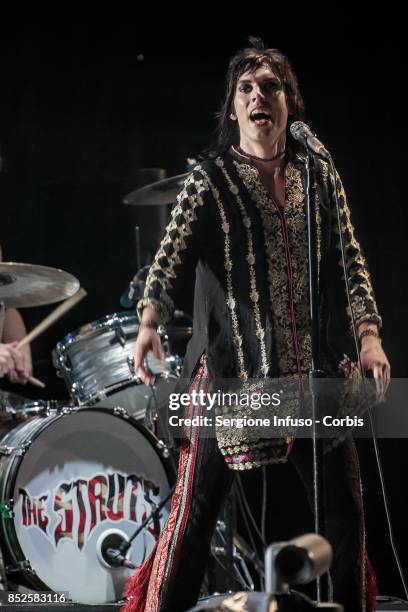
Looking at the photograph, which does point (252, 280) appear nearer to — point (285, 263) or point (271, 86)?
point (285, 263)

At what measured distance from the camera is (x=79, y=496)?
11.6ft

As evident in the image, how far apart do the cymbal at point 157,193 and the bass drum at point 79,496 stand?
0.85 metres

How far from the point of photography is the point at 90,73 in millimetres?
3984

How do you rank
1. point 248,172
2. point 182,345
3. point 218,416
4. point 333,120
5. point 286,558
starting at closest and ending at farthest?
point 286,558 < point 218,416 < point 248,172 < point 333,120 < point 182,345

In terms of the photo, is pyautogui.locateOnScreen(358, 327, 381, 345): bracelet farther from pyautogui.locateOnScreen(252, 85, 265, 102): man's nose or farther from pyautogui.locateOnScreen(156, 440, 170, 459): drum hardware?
pyautogui.locateOnScreen(156, 440, 170, 459): drum hardware

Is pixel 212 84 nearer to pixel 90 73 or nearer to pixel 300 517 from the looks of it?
pixel 90 73

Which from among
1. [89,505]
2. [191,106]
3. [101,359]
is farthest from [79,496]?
[191,106]

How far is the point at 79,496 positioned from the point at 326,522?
1.53m

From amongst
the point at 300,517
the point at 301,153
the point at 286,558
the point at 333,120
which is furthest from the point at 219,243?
the point at 300,517

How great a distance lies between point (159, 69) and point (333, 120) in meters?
0.76

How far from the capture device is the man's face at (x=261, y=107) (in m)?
2.50

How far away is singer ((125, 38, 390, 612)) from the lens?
7.47 feet

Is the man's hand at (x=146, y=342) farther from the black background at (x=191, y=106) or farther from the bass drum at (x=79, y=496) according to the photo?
the black background at (x=191, y=106)

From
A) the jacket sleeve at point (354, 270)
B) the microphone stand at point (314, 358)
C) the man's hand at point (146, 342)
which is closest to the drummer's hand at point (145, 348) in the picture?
the man's hand at point (146, 342)
